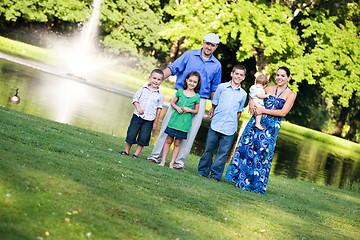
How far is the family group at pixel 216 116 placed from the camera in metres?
8.25

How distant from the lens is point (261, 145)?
838cm

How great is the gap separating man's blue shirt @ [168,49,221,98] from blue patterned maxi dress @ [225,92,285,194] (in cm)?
90

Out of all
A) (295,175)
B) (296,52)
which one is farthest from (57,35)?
(295,175)

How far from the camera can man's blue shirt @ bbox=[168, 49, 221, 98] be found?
845 centimetres

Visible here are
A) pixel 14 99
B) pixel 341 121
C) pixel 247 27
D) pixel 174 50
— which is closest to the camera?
pixel 14 99

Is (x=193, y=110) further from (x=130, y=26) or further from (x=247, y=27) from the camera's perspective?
(x=130, y=26)

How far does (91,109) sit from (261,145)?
9.80 m

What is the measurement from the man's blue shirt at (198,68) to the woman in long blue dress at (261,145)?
773mm

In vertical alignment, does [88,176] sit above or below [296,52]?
below

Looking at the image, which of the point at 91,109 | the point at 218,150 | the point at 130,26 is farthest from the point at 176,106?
the point at 130,26

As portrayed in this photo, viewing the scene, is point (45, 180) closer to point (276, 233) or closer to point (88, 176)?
point (88, 176)

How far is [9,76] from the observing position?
61.6 feet

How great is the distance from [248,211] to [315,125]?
56.5m

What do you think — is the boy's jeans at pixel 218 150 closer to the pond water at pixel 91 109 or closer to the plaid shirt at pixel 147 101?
the plaid shirt at pixel 147 101
